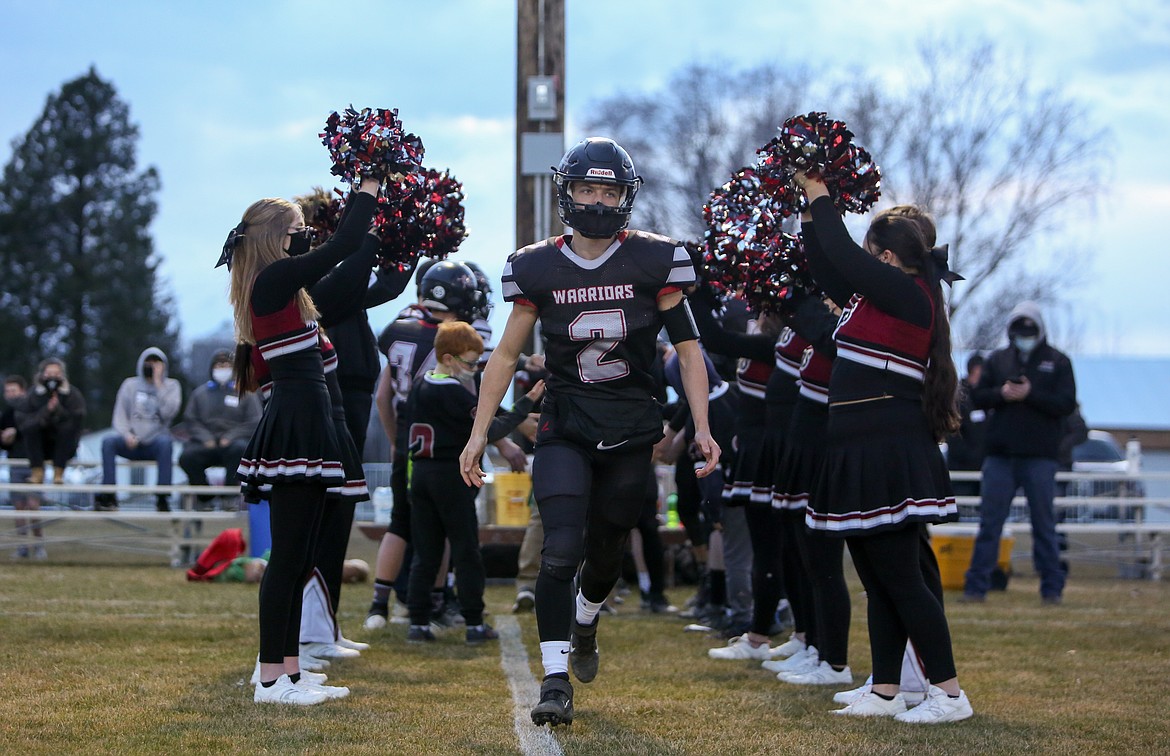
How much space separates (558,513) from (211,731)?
151 cm

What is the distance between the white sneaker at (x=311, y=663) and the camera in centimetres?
658

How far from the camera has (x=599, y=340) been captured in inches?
209

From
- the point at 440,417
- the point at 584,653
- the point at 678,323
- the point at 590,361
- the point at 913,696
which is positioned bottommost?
the point at 913,696

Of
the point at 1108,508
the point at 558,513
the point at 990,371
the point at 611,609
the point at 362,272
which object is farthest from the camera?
the point at 1108,508

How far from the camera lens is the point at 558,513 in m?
5.22

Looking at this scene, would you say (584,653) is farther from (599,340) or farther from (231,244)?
(231,244)

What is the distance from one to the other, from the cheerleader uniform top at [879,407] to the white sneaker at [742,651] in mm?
1942

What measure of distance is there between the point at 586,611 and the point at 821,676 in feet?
5.18

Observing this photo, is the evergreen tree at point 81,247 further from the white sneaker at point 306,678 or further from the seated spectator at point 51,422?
the white sneaker at point 306,678

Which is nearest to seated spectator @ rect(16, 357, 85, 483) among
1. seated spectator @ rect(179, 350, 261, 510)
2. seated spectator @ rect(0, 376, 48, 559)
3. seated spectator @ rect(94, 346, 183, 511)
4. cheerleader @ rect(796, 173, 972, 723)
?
seated spectator @ rect(0, 376, 48, 559)

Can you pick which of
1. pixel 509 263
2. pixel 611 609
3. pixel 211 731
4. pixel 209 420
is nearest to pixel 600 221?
pixel 509 263

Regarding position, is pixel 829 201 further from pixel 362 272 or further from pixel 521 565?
pixel 521 565

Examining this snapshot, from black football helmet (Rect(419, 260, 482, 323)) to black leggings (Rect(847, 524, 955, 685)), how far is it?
3570mm

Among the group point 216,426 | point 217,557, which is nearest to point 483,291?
point 217,557
